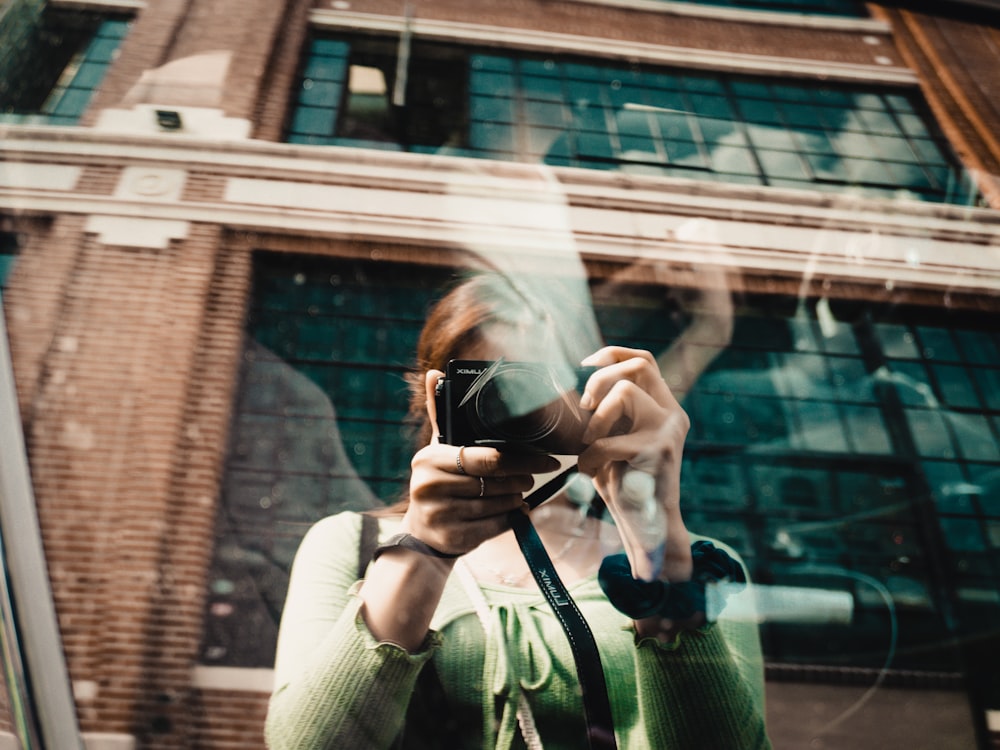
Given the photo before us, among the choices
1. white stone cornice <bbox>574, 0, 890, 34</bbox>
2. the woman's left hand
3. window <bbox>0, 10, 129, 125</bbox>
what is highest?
white stone cornice <bbox>574, 0, 890, 34</bbox>

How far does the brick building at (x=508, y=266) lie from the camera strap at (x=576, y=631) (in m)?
0.49

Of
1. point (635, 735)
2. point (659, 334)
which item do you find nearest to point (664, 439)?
point (635, 735)

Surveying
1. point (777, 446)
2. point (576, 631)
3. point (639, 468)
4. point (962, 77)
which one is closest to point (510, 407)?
point (639, 468)

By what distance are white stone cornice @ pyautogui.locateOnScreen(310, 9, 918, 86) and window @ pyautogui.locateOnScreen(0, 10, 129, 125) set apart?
477 millimetres

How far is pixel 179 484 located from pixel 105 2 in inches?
44.2

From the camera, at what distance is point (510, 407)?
0.50m

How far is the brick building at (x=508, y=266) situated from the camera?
3.49 feet

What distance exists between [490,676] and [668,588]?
0.76 ft

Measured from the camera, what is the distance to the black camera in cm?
50

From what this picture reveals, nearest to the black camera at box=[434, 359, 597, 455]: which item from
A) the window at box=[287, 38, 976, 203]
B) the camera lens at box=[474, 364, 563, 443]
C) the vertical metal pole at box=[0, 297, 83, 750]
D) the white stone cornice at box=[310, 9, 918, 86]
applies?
the camera lens at box=[474, 364, 563, 443]

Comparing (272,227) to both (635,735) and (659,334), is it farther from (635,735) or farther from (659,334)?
(635,735)

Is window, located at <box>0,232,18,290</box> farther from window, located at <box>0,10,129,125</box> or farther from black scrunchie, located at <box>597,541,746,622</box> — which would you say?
black scrunchie, located at <box>597,541,746,622</box>

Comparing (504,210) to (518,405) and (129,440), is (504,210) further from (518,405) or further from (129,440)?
(129,440)

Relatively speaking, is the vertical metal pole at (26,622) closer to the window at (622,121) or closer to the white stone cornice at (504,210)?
the white stone cornice at (504,210)
